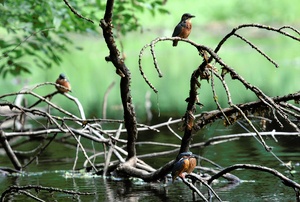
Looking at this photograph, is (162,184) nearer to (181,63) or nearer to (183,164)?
(183,164)

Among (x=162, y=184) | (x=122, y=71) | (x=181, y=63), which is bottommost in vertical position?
(x=162, y=184)

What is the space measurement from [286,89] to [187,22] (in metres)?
14.1

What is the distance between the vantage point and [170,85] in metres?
25.9

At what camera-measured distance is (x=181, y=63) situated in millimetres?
36562

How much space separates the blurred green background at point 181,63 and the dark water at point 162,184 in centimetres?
165

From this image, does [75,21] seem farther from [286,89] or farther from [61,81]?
[286,89]

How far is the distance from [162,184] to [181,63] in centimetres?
2798

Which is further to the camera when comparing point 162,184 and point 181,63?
point 181,63

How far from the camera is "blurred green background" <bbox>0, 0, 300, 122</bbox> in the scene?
805 inches

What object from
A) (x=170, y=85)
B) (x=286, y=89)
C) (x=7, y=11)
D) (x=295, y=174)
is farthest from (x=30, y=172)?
(x=170, y=85)

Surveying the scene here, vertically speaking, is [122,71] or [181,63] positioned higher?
[181,63]

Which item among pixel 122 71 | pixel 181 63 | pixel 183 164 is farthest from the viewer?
pixel 181 63

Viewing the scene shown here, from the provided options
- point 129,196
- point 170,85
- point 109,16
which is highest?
point 170,85

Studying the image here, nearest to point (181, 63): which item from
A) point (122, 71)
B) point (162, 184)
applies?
point (162, 184)
